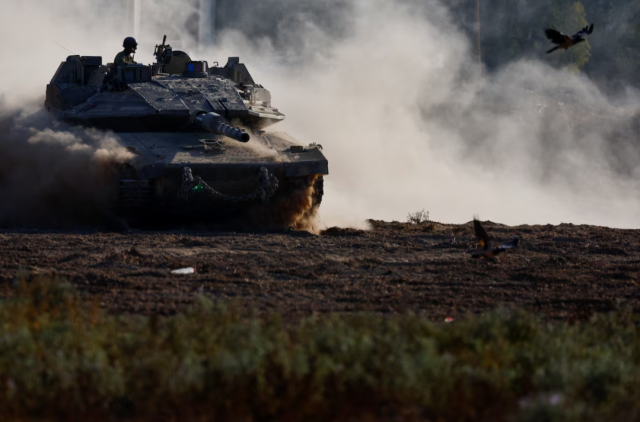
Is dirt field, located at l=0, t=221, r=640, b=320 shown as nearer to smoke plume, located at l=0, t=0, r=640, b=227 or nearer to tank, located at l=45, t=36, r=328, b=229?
tank, located at l=45, t=36, r=328, b=229

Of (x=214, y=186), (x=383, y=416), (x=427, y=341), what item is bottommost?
(x=383, y=416)

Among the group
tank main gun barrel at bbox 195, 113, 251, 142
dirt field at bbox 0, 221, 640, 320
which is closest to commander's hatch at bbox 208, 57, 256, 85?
tank main gun barrel at bbox 195, 113, 251, 142

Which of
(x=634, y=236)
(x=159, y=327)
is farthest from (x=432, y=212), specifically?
(x=159, y=327)

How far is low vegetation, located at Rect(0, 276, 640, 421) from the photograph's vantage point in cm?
488

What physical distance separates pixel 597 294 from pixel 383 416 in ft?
14.9

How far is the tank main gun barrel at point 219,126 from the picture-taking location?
1297 cm

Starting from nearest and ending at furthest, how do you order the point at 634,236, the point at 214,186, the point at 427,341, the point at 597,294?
the point at 427,341 → the point at 597,294 → the point at 214,186 → the point at 634,236

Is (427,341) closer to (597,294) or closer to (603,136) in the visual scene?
(597,294)

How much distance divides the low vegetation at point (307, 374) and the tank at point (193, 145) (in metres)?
6.73

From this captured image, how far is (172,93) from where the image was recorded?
14.5 meters

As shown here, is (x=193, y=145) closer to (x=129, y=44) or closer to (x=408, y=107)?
(x=129, y=44)

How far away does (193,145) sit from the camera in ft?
44.2

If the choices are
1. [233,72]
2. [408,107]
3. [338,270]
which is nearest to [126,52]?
[233,72]

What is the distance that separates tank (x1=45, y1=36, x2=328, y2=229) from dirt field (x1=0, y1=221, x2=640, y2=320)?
519 millimetres
